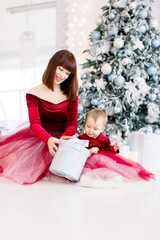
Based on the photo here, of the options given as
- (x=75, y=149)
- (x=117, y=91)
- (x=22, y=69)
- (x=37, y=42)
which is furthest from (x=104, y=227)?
(x=37, y=42)

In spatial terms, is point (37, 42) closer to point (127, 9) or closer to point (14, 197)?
point (127, 9)

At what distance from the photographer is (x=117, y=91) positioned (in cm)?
233

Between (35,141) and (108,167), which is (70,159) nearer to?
(108,167)

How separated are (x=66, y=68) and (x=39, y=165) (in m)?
0.54

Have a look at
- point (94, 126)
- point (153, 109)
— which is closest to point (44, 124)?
point (94, 126)

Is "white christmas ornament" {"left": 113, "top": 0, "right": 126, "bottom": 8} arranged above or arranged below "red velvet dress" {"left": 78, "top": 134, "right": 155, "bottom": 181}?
above

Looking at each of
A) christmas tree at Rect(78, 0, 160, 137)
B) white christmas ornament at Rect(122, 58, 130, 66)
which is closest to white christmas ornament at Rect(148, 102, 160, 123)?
christmas tree at Rect(78, 0, 160, 137)

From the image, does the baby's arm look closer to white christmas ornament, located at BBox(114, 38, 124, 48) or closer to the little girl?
the little girl

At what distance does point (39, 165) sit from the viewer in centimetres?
120

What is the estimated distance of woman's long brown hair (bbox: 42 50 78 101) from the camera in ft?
4.38

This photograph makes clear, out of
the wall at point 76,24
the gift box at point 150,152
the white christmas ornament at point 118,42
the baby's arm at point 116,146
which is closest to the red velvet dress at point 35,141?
the baby's arm at point 116,146

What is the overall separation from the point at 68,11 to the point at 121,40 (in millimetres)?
1669

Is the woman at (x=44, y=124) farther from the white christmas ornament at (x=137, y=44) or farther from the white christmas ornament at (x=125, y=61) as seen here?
the white christmas ornament at (x=137, y=44)

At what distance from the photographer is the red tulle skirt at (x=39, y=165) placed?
1.13 meters
